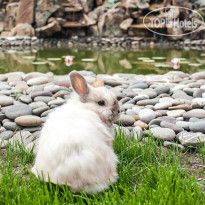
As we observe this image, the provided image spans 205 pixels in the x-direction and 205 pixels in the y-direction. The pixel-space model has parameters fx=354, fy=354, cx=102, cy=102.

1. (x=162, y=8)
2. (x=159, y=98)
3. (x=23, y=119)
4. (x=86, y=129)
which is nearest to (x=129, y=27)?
(x=162, y=8)

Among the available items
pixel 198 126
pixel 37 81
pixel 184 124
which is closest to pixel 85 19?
pixel 37 81

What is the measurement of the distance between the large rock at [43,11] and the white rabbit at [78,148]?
13617 millimetres

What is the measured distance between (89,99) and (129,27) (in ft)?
42.4

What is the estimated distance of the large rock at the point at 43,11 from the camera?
15.2m

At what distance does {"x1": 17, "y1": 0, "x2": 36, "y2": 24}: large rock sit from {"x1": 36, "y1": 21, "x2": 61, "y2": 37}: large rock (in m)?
0.86

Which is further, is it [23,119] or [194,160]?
[23,119]

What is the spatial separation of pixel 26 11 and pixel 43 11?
0.79 m

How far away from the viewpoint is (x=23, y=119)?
343 cm

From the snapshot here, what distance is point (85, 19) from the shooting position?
1617cm

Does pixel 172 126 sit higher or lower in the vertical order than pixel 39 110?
lower

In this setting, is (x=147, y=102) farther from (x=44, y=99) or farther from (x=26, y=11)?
(x=26, y=11)

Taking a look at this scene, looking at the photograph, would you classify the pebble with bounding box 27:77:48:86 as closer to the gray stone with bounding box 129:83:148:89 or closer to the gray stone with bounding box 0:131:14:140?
the gray stone with bounding box 129:83:148:89

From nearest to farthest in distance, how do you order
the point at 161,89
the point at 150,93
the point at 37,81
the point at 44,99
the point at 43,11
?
the point at 44,99 < the point at 150,93 < the point at 161,89 < the point at 37,81 < the point at 43,11

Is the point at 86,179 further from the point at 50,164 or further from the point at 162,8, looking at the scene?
the point at 162,8
